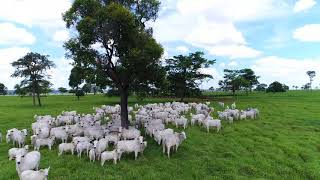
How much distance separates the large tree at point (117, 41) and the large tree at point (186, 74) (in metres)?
40.6

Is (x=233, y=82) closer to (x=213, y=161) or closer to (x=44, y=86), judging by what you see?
(x=44, y=86)

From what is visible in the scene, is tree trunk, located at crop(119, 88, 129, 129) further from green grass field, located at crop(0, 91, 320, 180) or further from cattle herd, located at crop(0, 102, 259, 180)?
green grass field, located at crop(0, 91, 320, 180)

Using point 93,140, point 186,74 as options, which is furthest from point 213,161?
point 186,74

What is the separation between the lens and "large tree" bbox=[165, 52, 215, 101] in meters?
71.1

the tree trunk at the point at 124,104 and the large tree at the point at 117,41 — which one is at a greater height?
the large tree at the point at 117,41

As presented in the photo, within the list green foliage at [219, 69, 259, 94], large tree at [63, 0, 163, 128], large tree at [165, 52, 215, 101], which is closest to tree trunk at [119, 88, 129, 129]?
large tree at [63, 0, 163, 128]

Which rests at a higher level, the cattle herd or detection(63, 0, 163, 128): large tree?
detection(63, 0, 163, 128): large tree

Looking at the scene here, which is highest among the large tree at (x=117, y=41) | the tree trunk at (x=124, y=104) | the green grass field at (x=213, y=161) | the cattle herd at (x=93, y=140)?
the large tree at (x=117, y=41)

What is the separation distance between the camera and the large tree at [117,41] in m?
27.5

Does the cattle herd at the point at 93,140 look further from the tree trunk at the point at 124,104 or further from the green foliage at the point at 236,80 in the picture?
the green foliage at the point at 236,80

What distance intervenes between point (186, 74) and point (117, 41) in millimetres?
44765

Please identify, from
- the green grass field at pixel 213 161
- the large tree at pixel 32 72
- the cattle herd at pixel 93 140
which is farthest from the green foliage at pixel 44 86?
the green grass field at pixel 213 161

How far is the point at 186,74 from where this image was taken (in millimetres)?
72938

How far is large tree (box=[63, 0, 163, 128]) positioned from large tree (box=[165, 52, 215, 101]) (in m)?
40.6
